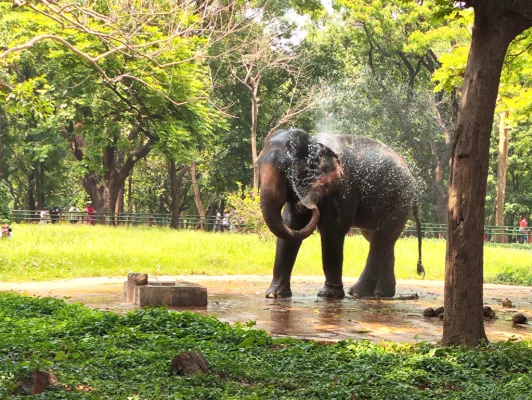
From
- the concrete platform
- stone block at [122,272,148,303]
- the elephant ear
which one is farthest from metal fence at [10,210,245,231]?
the concrete platform

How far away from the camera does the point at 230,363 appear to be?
675 centimetres

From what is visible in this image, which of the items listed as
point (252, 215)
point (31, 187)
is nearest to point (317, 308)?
point (252, 215)

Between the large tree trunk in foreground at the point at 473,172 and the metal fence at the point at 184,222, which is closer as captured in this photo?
the large tree trunk in foreground at the point at 473,172

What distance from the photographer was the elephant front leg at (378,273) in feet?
45.3

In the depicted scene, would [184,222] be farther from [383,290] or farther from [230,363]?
[230,363]

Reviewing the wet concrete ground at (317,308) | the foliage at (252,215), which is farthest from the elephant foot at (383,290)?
the foliage at (252,215)

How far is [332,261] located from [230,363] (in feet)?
20.4

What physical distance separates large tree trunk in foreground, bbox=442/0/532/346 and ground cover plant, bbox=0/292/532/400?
0.43m

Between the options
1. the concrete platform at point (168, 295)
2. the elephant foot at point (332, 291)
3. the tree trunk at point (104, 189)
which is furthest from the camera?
the tree trunk at point (104, 189)

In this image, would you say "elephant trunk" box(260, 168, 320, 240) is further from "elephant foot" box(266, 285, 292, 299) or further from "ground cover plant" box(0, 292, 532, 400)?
"ground cover plant" box(0, 292, 532, 400)

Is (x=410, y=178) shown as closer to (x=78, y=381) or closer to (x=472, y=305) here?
(x=472, y=305)

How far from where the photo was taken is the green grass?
17344 mm

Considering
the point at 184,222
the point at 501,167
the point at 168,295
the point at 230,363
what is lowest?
the point at 230,363

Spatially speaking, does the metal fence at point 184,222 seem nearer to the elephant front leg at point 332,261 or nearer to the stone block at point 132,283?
the elephant front leg at point 332,261
